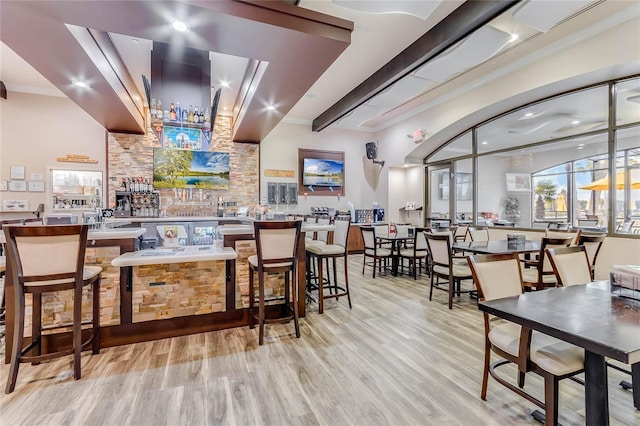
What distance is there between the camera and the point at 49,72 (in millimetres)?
3764

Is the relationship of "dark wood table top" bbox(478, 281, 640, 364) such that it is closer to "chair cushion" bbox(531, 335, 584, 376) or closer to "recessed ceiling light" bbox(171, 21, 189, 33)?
"chair cushion" bbox(531, 335, 584, 376)

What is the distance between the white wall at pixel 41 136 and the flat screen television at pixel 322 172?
479 cm

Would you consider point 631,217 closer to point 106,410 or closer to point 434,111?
point 434,111

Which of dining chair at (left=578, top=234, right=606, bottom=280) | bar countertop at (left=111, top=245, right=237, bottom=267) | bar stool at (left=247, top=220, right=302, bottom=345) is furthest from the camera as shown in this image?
dining chair at (left=578, top=234, right=606, bottom=280)

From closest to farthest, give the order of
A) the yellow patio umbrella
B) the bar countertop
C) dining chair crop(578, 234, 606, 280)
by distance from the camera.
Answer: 1. the bar countertop
2. dining chair crop(578, 234, 606, 280)
3. the yellow patio umbrella

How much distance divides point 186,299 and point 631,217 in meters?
6.35

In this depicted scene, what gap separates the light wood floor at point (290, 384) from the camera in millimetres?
1894

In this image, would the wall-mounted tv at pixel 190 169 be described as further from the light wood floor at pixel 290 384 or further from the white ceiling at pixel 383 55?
the light wood floor at pixel 290 384

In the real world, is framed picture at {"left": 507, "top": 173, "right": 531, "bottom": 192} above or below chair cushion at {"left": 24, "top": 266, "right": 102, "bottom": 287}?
above

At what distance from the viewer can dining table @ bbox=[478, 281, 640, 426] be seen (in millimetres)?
1198

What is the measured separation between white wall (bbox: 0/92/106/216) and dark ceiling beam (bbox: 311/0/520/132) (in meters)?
5.75

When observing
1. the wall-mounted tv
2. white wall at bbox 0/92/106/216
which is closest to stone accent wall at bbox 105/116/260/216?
the wall-mounted tv

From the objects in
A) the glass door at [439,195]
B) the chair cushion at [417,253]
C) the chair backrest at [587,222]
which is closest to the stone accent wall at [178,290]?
the chair cushion at [417,253]

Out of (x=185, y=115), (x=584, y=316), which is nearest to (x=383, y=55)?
(x=185, y=115)
